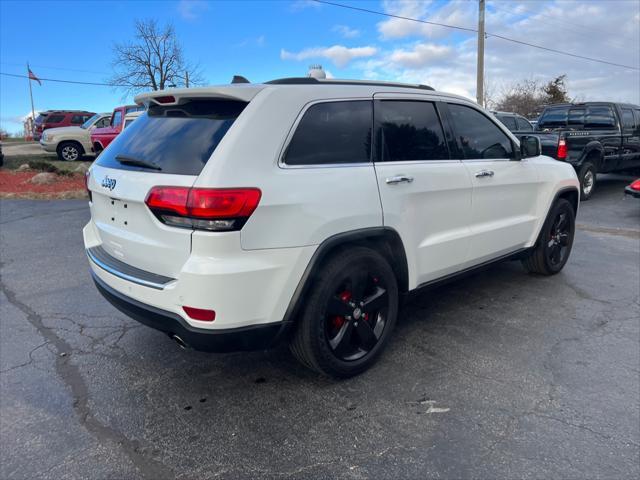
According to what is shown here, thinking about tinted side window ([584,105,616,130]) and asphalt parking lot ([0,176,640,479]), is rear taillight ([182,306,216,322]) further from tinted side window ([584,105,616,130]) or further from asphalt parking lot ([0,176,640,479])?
tinted side window ([584,105,616,130])

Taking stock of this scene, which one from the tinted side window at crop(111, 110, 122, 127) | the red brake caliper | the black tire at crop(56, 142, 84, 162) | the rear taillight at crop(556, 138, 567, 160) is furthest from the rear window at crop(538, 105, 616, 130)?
the black tire at crop(56, 142, 84, 162)

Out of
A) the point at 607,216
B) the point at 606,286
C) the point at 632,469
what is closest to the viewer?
the point at 632,469

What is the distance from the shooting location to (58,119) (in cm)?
2512

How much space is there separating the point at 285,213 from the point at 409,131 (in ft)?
4.44

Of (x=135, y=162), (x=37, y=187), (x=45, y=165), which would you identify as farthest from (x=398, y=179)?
(x=45, y=165)

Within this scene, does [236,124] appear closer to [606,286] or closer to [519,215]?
[519,215]

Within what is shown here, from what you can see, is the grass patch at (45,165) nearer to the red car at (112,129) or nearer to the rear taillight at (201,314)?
the red car at (112,129)

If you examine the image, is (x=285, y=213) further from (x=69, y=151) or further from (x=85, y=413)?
(x=69, y=151)

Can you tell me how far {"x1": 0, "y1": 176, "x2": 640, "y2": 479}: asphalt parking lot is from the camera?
2383 mm

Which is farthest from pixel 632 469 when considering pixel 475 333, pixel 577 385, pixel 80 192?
pixel 80 192

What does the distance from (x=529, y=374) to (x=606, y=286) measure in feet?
7.95

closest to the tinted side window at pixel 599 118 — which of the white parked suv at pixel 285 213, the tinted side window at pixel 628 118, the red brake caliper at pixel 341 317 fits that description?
the tinted side window at pixel 628 118

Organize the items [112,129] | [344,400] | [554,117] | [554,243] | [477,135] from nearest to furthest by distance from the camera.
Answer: [344,400], [477,135], [554,243], [554,117], [112,129]

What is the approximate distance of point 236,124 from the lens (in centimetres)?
258
